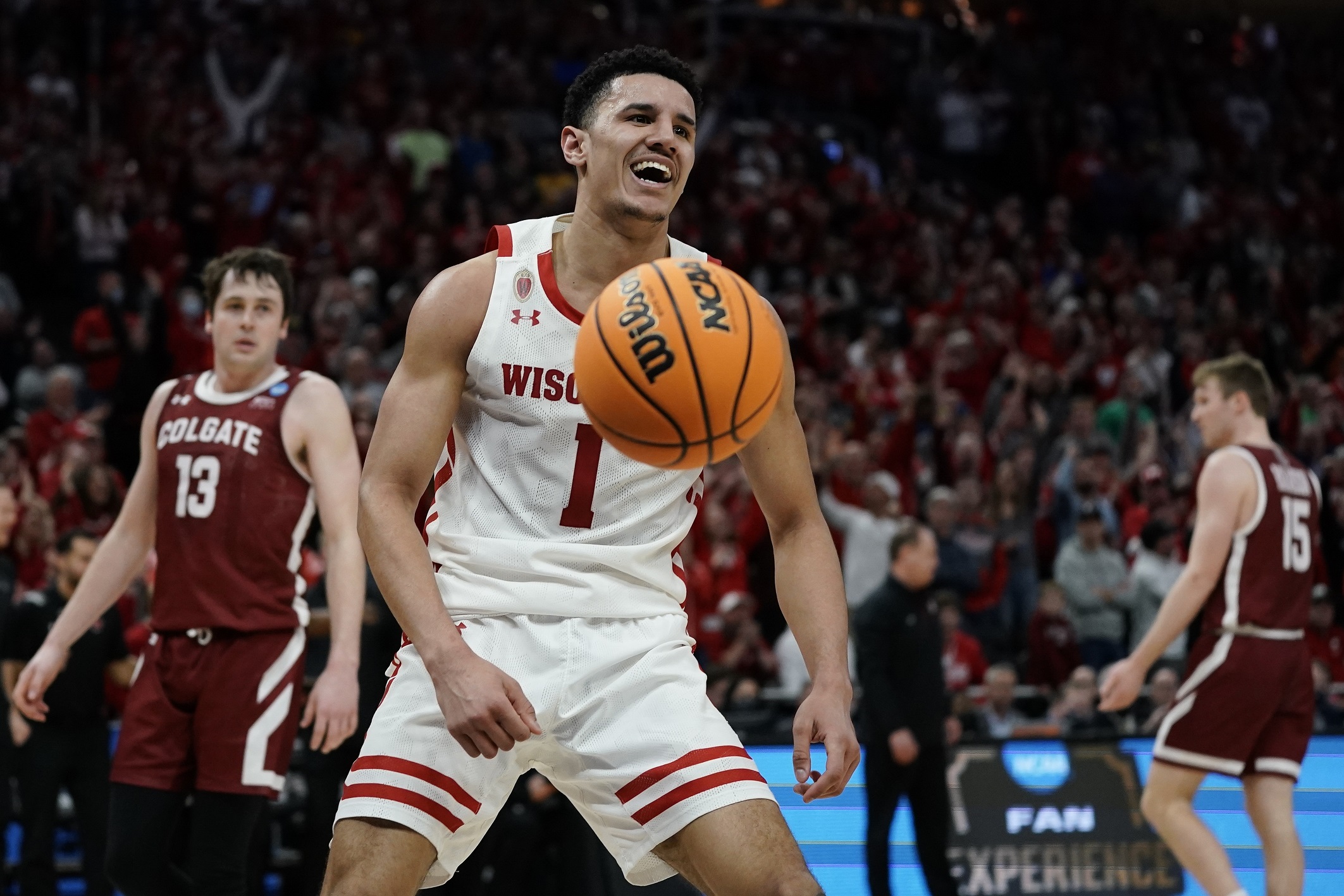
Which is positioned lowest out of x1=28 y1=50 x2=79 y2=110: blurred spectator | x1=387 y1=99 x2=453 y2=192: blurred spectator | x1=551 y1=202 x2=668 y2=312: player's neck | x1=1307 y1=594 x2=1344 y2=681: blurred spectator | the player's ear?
x1=1307 y1=594 x2=1344 y2=681: blurred spectator

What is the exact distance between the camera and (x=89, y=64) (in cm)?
1505

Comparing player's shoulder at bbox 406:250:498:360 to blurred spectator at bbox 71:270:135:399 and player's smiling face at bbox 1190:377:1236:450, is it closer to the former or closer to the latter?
player's smiling face at bbox 1190:377:1236:450

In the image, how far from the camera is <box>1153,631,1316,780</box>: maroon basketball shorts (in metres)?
6.11

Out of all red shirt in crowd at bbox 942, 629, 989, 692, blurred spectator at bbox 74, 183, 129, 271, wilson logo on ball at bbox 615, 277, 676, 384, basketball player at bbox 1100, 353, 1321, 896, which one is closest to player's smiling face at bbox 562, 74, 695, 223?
wilson logo on ball at bbox 615, 277, 676, 384

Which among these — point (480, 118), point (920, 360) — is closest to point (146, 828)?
point (920, 360)

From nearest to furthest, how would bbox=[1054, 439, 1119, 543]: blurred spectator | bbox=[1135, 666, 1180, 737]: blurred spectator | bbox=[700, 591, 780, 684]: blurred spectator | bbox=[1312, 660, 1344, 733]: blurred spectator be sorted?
bbox=[1135, 666, 1180, 737]: blurred spectator < bbox=[1312, 660, 1344, 733]: blurred spectator < bbox=[700, 591, 780, 684]: blurred spectator < bbox=[1054, 439, 1119, 543]: blurred spectator

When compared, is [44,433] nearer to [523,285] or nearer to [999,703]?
[999,703]

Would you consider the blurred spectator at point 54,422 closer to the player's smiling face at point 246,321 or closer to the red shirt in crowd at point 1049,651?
the player's smiling face at point 246,321

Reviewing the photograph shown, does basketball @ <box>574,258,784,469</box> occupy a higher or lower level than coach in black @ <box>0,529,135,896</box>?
higher

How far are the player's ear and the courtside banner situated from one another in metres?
4.82

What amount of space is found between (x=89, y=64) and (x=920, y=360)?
316 inches

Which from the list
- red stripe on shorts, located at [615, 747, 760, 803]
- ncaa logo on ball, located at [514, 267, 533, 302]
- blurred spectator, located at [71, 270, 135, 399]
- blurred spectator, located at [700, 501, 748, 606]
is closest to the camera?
red stripe on shorts, located at [615, 747, 760, 803]

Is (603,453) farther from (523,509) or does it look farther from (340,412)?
(340,412)

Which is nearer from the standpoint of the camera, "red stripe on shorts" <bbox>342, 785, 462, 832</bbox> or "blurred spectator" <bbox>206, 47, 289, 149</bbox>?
"red stripe on shorts" <bbox>342, 785, 462, 832</bbox>
